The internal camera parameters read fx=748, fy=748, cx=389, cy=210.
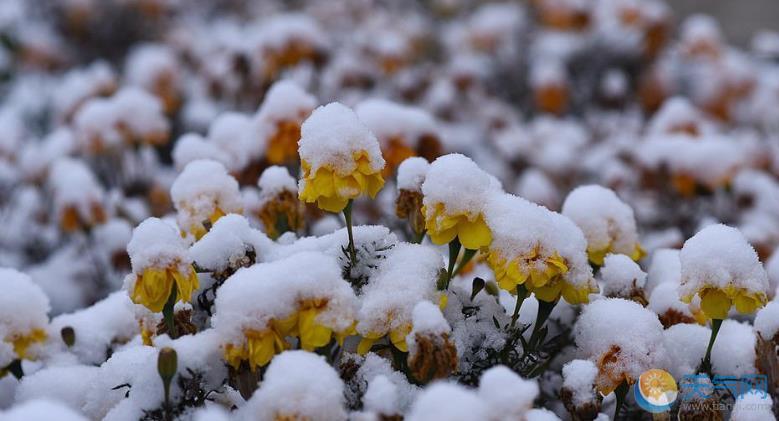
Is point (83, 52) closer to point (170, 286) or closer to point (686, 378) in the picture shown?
point (170, 286)

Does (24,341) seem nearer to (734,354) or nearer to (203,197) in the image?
(203,197)

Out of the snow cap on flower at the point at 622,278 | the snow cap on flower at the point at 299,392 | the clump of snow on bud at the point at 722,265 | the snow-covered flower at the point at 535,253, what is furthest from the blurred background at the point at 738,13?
the snow cap on flower at the point at 299,392

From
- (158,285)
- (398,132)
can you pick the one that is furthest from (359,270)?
(398,132)

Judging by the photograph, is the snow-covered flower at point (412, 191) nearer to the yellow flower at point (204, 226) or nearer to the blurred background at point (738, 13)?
the yellow flower at point (204, 226)

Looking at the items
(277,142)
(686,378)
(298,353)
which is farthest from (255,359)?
(277,142)

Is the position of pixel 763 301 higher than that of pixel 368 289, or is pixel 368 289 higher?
pixel 368 289

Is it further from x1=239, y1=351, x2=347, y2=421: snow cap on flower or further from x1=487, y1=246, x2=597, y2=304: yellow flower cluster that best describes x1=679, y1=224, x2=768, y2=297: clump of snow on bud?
x1=239, y1=351, x2=347, y2=421: snow cap on flower

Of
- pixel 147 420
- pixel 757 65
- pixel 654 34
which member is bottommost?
pixel 757 65
